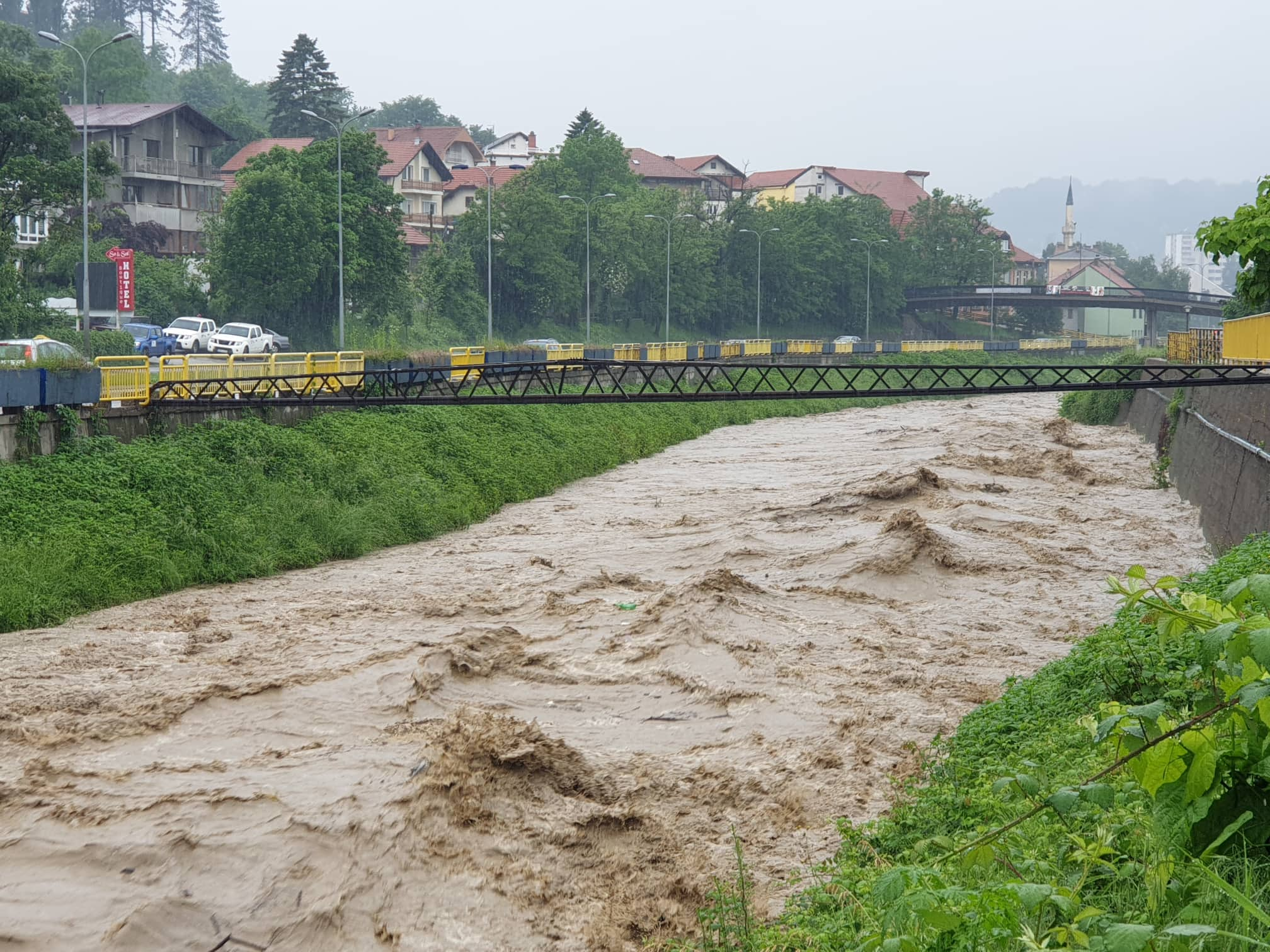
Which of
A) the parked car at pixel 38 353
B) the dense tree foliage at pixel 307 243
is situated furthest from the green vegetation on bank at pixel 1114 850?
the dense tree foliage at pixel 307 243

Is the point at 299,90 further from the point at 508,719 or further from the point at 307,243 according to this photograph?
the point at 508,719

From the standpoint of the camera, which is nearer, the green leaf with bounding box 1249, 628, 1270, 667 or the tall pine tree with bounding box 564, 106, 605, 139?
the green leaf with bounding box 1249, 628, 1270, 667

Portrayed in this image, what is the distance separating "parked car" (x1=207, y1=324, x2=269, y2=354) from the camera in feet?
164

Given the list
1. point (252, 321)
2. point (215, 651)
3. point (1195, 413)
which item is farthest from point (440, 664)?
point (252, 321)

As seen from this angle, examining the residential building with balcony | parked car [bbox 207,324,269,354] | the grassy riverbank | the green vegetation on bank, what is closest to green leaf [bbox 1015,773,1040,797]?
the green vegetation on bank

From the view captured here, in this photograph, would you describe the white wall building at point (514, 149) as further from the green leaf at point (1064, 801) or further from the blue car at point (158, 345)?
the green leaf at point (1064, 801)

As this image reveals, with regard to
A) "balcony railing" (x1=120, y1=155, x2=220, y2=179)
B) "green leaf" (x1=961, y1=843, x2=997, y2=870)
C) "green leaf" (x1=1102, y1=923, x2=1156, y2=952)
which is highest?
"balcony railing" (x1=120, y1=155, x2=220, y2=179)

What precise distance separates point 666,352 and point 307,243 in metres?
18.4

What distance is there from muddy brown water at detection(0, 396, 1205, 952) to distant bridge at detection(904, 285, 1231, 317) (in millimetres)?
91364

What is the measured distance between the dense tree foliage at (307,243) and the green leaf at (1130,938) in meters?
59.6

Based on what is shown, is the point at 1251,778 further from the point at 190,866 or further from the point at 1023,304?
the point at 1023,304

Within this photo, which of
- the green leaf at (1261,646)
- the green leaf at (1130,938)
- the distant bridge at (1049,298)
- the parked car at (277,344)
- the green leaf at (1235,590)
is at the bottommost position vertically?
the green leaf at (1130,938)

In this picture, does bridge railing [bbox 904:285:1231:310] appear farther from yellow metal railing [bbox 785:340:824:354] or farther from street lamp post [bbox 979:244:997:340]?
yellow metal railing [bbox 785:340:824:354]

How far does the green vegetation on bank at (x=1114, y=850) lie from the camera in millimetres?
6309
